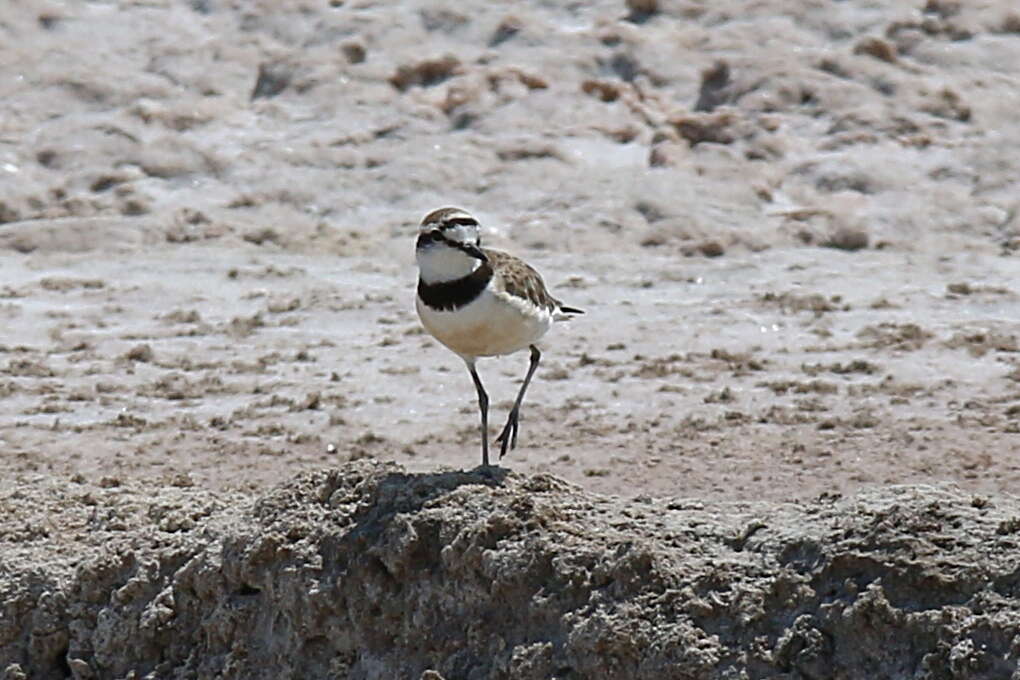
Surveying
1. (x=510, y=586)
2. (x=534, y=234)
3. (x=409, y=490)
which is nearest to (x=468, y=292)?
(x=409, y=490)

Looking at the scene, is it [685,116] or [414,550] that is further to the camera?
[685,116]

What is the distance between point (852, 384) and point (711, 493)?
2015 millimetres

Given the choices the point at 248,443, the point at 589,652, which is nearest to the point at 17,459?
the point at 248,443

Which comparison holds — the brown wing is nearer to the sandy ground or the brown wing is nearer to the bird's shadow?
the bird's shadow

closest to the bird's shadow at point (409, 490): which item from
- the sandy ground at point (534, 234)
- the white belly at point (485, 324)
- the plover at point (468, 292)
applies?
the plover at point (468, 292)

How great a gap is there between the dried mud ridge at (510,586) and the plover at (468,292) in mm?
572

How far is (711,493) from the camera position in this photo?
8945mm

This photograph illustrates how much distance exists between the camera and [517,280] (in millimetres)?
7461

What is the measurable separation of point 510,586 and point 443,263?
1.25 metres

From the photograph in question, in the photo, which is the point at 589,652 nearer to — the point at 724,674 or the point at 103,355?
the point at 724,674

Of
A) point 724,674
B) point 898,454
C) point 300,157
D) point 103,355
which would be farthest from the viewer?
point 300,157

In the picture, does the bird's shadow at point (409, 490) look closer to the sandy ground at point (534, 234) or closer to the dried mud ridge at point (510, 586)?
the dried mud ridge at point (510, 586)

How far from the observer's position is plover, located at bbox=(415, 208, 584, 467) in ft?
23.4

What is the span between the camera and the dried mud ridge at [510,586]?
19.2 ft
